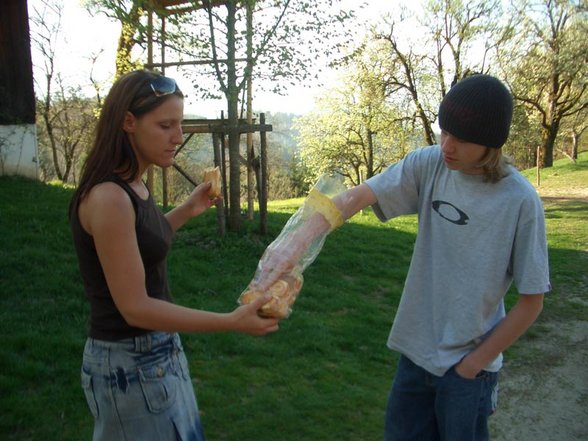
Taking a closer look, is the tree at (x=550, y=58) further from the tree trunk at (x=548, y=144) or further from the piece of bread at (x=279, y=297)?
the piece of bread at (x=279, y=297)

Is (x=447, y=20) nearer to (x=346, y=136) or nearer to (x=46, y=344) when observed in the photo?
(x=346, y=136)

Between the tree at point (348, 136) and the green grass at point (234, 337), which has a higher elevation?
the tree at point (348, 136)

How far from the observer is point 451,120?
198 cm

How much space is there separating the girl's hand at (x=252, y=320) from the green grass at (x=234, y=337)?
2.05 meters

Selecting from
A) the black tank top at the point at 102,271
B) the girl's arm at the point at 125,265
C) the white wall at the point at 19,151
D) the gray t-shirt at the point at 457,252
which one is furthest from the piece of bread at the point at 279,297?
the white wall at the point at 19,151

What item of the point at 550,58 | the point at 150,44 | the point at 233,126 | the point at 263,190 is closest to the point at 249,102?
the point at 233,126

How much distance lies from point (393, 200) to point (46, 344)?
3334 mm

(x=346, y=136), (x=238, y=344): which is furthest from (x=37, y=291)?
(x=346, y=136)

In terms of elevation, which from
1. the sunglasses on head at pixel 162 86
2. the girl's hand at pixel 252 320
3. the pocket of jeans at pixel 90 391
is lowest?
the pocket of jeans at pixel 90 391

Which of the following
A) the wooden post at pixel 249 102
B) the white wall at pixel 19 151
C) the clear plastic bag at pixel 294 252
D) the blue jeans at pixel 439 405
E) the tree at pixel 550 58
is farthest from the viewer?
the tree at pixel 550 58

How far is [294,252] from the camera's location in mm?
2037

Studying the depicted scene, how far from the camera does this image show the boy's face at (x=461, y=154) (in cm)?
199

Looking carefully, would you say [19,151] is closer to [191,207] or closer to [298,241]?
[191,207]

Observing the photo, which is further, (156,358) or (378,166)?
(378,166)
